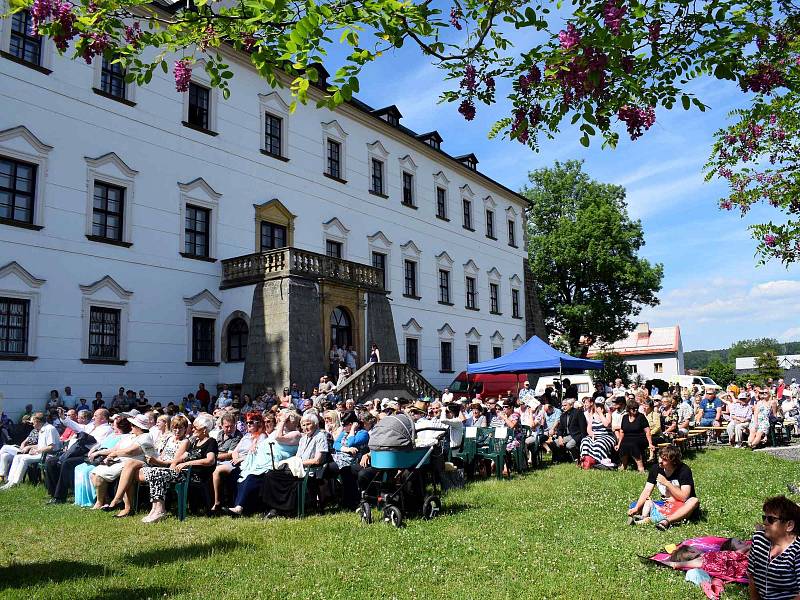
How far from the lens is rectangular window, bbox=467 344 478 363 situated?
1420 inches

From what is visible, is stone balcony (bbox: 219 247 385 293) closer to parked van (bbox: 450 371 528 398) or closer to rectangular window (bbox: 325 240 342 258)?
rectangular window (bbox: 325 240 342 258)

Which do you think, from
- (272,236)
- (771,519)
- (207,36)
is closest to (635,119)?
(771,519)

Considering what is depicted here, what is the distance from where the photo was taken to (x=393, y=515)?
320 inches

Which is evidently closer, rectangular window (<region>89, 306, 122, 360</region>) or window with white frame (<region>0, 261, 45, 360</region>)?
window with white frame (<region>0, 261, 45, 360</region>)

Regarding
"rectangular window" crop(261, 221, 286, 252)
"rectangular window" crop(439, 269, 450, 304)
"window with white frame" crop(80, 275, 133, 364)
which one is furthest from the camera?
"rectangular window" crop(439, 269, 450, 304)

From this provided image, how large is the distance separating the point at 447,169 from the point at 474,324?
8.61 m

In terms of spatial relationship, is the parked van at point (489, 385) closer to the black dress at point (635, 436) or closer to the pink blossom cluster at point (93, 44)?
the black dress at point (635, 436)

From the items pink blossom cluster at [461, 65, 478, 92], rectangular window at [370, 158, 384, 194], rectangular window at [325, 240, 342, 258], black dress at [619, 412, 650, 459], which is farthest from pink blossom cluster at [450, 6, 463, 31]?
rectangular window at [370, 158, 384, 194]

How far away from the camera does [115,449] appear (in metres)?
9.88

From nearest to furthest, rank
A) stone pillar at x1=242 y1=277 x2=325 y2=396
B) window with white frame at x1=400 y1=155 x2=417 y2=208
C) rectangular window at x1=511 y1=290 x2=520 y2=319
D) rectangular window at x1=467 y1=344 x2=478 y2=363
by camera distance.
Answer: stone pillar at x1=242 y1=277 x2=325 y2=396 < window with white frame at x1=400 y1=155 x2=417 y2=208 < rectangular window at x1=467 y1=344 x2=478 y2=363 < rectangular window at x1=511 y1=290 x2=520 y2=319

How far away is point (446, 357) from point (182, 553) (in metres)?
27.5

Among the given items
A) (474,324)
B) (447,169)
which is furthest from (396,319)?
(447,169)

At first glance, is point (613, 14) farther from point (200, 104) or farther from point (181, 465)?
point (200, 104)

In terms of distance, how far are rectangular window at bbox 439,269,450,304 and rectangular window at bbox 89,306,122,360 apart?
18.2 m
